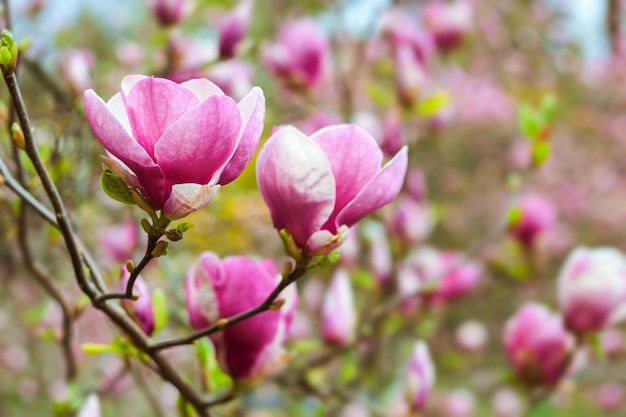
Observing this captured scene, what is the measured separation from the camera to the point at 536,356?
856mm

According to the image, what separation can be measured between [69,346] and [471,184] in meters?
3.84

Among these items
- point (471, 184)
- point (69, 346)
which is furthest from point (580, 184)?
point (69, 346)

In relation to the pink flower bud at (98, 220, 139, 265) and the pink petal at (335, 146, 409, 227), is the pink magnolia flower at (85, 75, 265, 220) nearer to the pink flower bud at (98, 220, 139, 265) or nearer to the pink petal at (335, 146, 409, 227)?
the pink petal at (335, 146, 409, 227)

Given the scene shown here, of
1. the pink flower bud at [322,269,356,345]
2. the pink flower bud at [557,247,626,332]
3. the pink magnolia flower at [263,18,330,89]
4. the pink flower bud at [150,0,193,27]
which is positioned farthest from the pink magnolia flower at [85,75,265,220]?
the pink magnolia flower at [263,18,330,89]

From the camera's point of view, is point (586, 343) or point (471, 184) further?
point (471, 184)

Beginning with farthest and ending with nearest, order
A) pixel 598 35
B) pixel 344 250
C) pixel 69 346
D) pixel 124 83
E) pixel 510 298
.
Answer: pixel 598 35 → pixel 510 298 → pixel 344 250 → pixel 69 346 → pixel 124 83

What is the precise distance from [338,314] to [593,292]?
33 cm

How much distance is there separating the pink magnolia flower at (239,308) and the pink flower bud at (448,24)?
118 cm

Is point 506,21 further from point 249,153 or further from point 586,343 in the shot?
point 249,153

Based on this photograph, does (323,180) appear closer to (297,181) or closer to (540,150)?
(297,181)

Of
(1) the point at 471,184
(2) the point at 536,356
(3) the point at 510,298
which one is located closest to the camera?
(2) the point at 536,356

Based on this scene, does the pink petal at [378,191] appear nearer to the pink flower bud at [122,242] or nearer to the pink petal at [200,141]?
the pink petal at [200,141]

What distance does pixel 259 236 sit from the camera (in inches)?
67.5

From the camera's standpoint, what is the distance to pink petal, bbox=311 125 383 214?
1.35 ft
